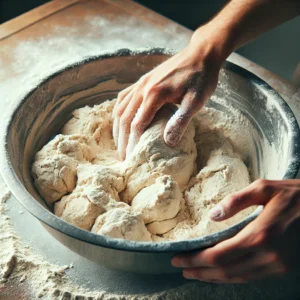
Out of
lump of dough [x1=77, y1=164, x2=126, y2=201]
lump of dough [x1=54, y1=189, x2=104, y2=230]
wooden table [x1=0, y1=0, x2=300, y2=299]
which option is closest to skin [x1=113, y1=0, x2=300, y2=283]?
lump of dough [x1=77, y1=164, x2=126, y2=201]

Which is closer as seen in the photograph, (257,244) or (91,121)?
(257,244)

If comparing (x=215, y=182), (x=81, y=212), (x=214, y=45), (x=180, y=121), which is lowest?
(x=81, y=212)

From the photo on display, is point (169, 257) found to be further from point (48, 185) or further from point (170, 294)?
point (48, 185)

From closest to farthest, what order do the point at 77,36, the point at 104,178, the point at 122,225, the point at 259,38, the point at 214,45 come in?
the point at 122,225
the point at 104,178
the point at 214,45
the point at 77,36
the point at 259,38

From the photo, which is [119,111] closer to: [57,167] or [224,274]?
[57,167]

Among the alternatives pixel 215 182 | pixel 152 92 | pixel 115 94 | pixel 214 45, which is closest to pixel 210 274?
pixel 215 182

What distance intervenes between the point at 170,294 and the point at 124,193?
0.28 metres

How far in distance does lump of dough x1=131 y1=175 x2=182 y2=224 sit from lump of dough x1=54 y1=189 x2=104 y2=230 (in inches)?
4.0

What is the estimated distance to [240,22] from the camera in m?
1.19

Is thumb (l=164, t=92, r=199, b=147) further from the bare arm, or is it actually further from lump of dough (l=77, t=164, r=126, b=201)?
lump of dough (l=77, t=164, r=126, b=201)

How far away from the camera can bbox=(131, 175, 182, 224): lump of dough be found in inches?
38.8

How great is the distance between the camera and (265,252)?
820mm

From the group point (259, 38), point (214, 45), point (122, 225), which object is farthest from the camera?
point (259, 38)

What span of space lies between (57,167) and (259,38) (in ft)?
5.30
